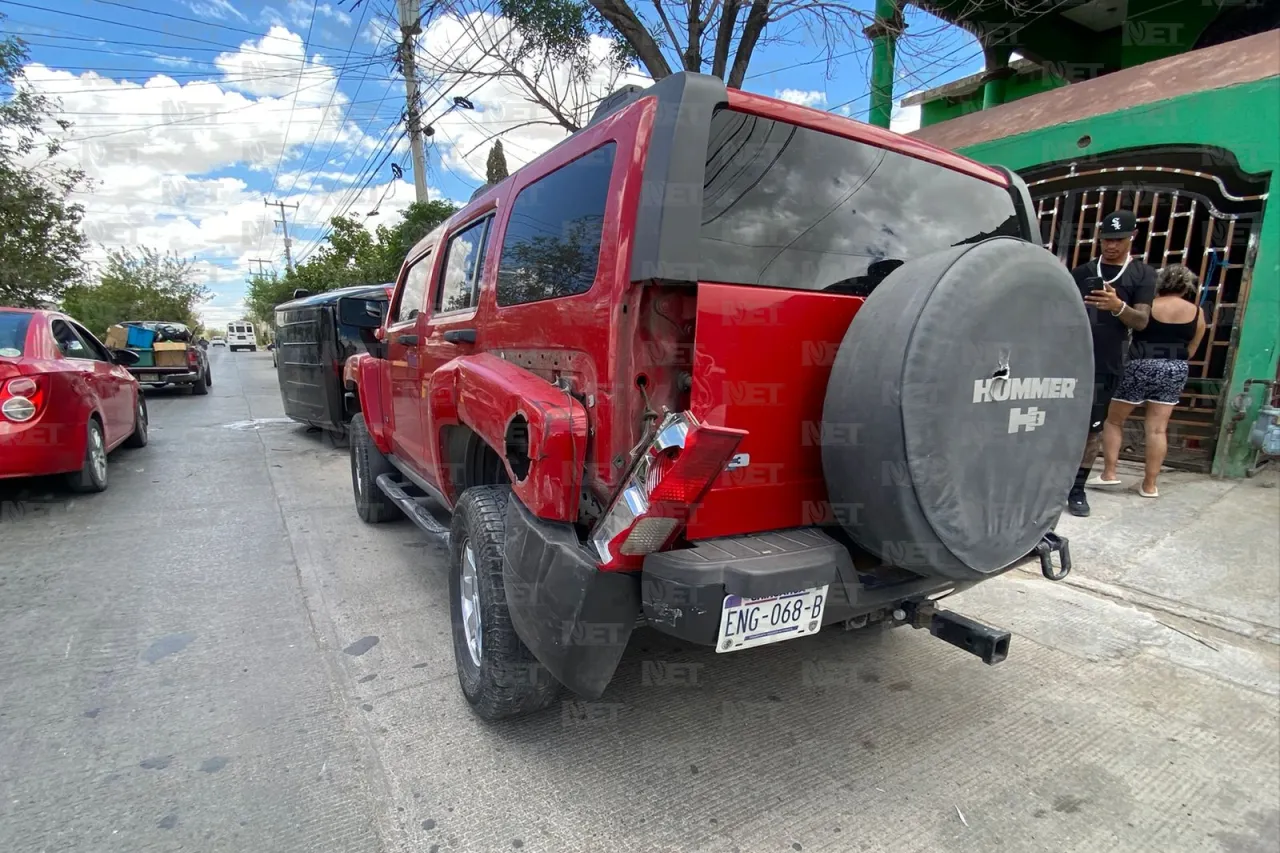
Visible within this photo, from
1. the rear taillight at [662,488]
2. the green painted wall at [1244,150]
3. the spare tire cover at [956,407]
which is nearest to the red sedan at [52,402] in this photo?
the rear taillight at [662,488]

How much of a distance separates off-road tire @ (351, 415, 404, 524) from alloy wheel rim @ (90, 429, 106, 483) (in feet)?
7.48

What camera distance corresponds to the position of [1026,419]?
76.0 inches

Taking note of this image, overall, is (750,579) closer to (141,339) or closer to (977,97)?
(977,97)

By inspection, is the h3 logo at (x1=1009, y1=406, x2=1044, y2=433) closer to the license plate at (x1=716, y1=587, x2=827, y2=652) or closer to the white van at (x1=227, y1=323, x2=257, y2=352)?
the license plate at (x1=716, y1=587, x2=827, y2=652)

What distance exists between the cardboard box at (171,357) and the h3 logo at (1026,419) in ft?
50.9

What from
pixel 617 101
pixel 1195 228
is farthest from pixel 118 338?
pixel 1195 228

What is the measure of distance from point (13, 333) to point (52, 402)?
810 millimetres

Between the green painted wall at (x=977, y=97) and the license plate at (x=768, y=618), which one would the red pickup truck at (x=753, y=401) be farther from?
the green painted wall at (x=977, y=97)

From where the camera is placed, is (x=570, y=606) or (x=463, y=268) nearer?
(x=570, y=606)

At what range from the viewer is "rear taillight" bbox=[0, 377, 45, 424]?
14.6 feet

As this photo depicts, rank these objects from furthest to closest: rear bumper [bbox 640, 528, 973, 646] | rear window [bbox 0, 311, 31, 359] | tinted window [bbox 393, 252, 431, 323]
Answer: rear window [bbox 0, 311, 31, 359] < tinted window [bbox 393, 252, 431, 323] < rear bumper [bbox 640, 528, 973, 646]

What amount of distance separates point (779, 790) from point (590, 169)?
215cm

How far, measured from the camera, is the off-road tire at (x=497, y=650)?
86.5 inches

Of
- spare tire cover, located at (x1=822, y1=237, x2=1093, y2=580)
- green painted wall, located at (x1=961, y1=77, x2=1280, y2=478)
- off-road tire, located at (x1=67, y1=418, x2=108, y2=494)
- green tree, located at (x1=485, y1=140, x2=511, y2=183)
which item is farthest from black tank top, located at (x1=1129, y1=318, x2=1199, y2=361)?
green tree, located at (x1=485, y1=140, x2=511, y2=183)
